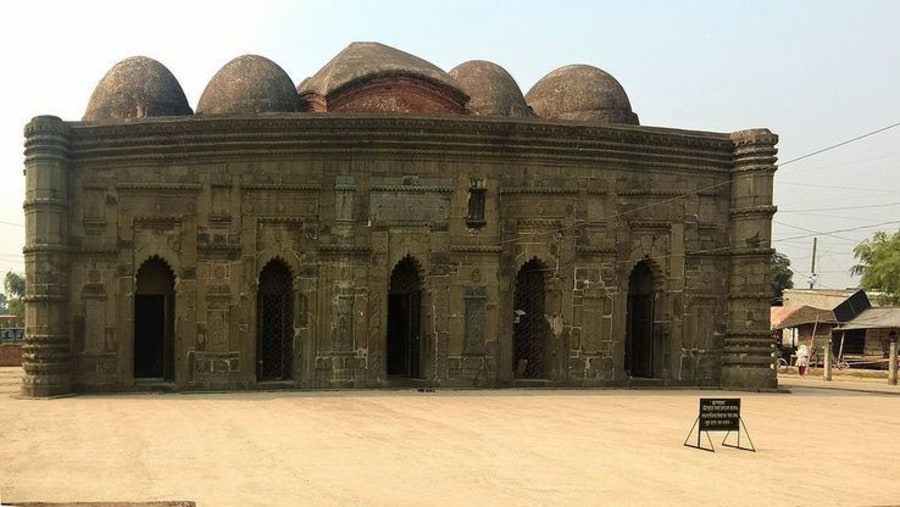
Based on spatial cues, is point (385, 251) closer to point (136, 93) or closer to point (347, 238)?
point (347, 238)

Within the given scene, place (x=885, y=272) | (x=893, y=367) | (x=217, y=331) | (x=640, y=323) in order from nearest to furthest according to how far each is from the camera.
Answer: (x=217, y=331) < (x=640, y=323) < (x=893, y=367) < (x=885, y=272)

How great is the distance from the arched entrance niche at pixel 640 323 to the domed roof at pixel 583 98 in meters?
4.08

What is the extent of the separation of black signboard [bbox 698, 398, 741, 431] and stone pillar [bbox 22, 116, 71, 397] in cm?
1166

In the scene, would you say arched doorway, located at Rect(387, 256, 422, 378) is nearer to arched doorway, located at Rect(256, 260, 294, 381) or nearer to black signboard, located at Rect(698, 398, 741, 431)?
arched doorway, located at Rect(256, 260, 294, 381)

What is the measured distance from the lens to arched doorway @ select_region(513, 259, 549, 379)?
17.1 m

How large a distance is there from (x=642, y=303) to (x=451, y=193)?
16.5ft

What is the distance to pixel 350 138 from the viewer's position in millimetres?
16234

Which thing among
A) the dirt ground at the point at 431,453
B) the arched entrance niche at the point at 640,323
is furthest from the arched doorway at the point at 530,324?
the dirt ground at the point at 431,453

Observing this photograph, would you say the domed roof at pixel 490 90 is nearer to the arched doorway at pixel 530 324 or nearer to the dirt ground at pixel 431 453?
the arched doorway at pixel 530 324

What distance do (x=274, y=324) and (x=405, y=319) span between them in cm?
272

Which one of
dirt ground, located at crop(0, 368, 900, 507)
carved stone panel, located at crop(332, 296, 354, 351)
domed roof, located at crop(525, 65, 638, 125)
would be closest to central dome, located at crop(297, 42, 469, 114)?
domed roof, located at crop(525, 65, 638, 125)

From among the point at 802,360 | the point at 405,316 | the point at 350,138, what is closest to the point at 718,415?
the point at 405,316

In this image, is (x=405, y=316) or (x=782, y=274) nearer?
(x=405, y=316)

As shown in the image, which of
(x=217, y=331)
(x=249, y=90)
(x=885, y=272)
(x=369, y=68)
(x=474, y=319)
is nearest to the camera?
(x=217, y=331)
